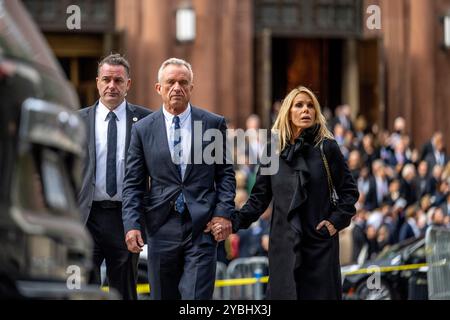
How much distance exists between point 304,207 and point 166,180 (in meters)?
0.96

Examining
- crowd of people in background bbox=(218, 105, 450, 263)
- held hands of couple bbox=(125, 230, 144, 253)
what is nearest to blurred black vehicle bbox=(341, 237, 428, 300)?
crowd of people in background bbox=(218, 105, 450, 263)

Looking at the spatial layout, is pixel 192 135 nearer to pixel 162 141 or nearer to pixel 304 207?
pixel 162 141

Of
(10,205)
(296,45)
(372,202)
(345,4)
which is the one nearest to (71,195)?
(10,205)

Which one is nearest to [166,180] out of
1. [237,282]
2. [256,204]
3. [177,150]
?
[177,150]

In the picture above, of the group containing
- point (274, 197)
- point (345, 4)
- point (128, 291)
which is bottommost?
point (128, 291)

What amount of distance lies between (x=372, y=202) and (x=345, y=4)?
7.50 meters

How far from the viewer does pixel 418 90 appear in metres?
30.2

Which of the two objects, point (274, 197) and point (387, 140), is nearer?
point (274, 197)

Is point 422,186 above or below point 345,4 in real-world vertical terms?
below

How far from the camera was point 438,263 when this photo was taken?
14.2 meters

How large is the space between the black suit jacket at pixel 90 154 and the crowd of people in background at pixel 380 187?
8.94 metres

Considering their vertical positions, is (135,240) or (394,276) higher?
(135,240)
